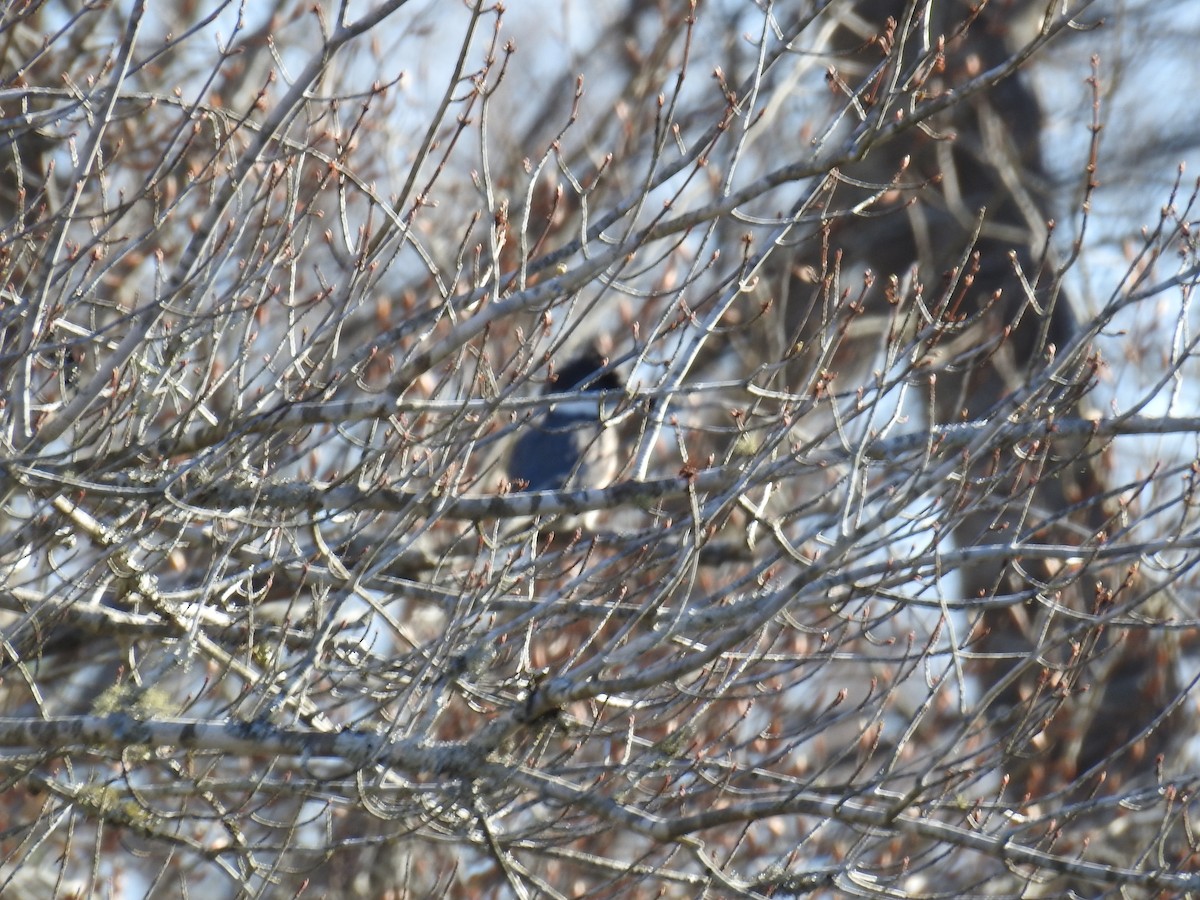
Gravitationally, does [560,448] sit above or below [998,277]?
below

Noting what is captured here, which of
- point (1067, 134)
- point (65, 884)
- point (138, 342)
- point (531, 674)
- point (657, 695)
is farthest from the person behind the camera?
point (1067, 134)

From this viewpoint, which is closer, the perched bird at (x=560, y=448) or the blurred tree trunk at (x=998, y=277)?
the blurred tree trunk at (x=998, y=277)

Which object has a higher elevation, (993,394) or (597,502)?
(993,394)

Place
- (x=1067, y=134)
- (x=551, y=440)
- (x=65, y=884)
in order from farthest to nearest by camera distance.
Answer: (x=1067, y=134) < (x=551, y=440) < (x=65, y=884)

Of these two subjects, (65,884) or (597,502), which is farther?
(65,884)

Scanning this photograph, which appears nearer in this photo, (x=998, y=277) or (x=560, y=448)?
(x=560, y=448)

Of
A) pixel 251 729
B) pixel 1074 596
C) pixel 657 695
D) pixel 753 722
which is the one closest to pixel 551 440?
pixel 753 722

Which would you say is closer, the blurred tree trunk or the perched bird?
the blurred tree trunk

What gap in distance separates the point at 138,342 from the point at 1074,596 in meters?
5.86

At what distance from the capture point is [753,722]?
22.6ft

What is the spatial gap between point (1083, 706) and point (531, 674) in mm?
4724

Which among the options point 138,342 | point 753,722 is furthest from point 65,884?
point 138,342

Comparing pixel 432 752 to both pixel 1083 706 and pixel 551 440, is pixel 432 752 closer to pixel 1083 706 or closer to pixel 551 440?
pixel 1083 706

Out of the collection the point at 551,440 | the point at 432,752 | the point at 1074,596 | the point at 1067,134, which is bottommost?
the point at 432,752
